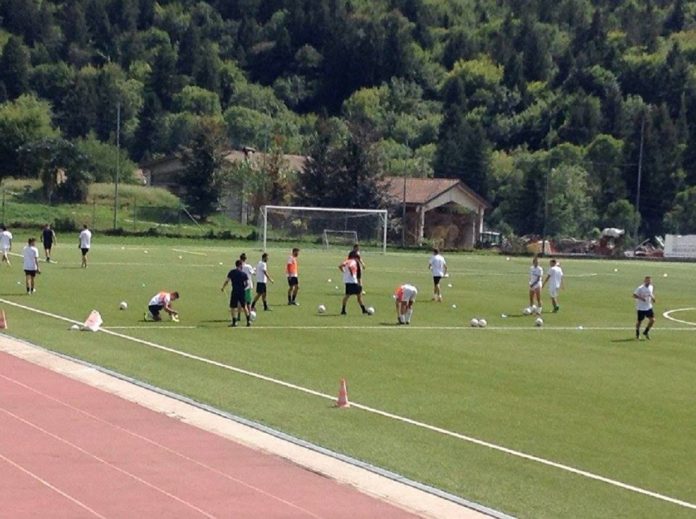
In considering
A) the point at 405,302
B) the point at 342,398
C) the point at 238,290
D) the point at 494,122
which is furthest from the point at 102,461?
the point at 494,122

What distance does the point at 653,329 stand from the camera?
36469mm

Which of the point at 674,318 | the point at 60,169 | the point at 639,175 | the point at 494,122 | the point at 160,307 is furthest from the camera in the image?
the point at 494,122

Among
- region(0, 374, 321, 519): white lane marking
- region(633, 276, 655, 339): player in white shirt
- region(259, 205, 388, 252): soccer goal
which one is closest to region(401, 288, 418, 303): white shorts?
region(633, 276, 655, 339): player in white shirt

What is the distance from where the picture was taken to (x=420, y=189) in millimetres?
108625

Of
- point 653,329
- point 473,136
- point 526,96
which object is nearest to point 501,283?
point 653,329

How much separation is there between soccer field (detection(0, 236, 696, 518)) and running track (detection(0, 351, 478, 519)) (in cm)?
137

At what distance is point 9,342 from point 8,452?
37.0 feet

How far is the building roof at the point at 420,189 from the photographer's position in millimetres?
106056

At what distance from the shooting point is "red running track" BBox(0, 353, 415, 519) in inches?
552

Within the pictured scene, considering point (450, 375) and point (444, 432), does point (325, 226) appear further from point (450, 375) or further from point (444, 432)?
point (444, 432)

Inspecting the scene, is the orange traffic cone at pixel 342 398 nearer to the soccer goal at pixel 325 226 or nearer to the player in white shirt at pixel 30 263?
the player in white shirt at pixel 30 263

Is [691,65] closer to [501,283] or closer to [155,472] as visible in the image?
[501,283]

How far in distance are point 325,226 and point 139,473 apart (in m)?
69.5

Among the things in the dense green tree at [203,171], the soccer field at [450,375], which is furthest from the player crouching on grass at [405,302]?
the dense green tree at [203,171]
